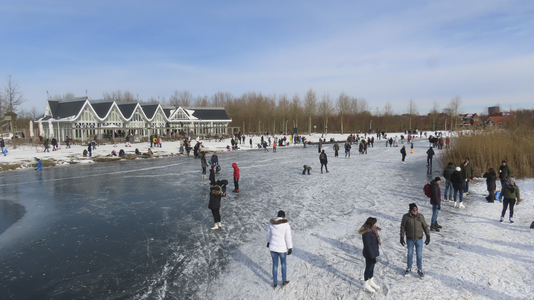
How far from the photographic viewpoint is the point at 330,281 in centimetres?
578

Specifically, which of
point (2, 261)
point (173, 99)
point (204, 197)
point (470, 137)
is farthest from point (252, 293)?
point (173, 99)

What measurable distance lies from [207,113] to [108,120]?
21279mm

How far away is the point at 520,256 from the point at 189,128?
2160 inches

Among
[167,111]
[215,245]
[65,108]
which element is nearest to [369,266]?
[215,245]

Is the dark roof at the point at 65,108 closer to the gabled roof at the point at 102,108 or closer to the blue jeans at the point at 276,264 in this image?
the gabled roof at the point at 102,108

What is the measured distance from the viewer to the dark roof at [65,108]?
42.0 metres

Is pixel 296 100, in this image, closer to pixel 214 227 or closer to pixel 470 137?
pixel 470 137

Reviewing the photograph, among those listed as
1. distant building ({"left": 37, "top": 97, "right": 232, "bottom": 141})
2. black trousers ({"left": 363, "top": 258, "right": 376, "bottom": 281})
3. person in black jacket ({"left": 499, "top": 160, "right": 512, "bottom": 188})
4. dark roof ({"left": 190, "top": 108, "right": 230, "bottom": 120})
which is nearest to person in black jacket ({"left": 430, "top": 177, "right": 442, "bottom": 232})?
A: black trousers ({"left": 363, "top": 258, "right": 376, "bottom": 281})

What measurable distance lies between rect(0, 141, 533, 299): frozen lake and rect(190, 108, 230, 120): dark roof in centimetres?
4740

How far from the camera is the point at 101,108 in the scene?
4500 cm

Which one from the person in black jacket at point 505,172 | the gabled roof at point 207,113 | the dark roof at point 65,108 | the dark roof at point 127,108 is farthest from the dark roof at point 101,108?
the person in black jacket at point 505,172

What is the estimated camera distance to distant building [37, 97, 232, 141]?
41.0 metres

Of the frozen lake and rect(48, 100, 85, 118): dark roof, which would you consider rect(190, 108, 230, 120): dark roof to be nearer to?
rect(48, 100, 85, 118): dark roof

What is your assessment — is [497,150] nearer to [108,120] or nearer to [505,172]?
[505,172]
